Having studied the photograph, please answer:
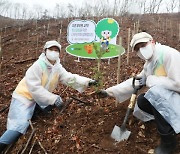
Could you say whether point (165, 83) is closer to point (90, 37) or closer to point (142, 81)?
point (142, 81)

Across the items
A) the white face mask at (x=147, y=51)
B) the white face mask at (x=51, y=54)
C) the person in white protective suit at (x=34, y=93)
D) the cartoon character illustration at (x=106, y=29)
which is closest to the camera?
the white face mask at (x=147, y=51)

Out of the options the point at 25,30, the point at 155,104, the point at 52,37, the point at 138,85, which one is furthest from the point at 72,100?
the point at 25,30

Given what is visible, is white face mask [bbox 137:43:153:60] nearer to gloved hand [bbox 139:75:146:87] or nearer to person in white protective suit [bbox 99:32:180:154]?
person in white protective suit [bbox 99:32:180:154]

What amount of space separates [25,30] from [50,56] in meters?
9.46

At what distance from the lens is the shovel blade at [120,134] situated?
12.3 ft

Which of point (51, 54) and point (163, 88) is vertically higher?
point (51, 54)

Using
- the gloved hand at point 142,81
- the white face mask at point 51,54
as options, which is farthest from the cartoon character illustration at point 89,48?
the gloved hand at point 142,81

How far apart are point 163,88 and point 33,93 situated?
1880 mm

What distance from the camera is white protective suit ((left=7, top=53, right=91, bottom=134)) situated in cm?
411

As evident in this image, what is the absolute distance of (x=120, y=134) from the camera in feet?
12.3

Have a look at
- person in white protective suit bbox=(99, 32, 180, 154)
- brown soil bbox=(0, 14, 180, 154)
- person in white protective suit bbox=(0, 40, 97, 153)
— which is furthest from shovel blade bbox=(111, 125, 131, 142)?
person in white protective suit bbox=(0, 40, 97, 153)

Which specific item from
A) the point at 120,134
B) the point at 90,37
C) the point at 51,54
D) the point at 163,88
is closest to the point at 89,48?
the point at 90,37

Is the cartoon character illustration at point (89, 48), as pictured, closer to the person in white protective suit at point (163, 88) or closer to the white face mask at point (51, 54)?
the white face mask at point (51, 54)

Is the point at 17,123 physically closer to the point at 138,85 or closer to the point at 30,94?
the point at 30,94
